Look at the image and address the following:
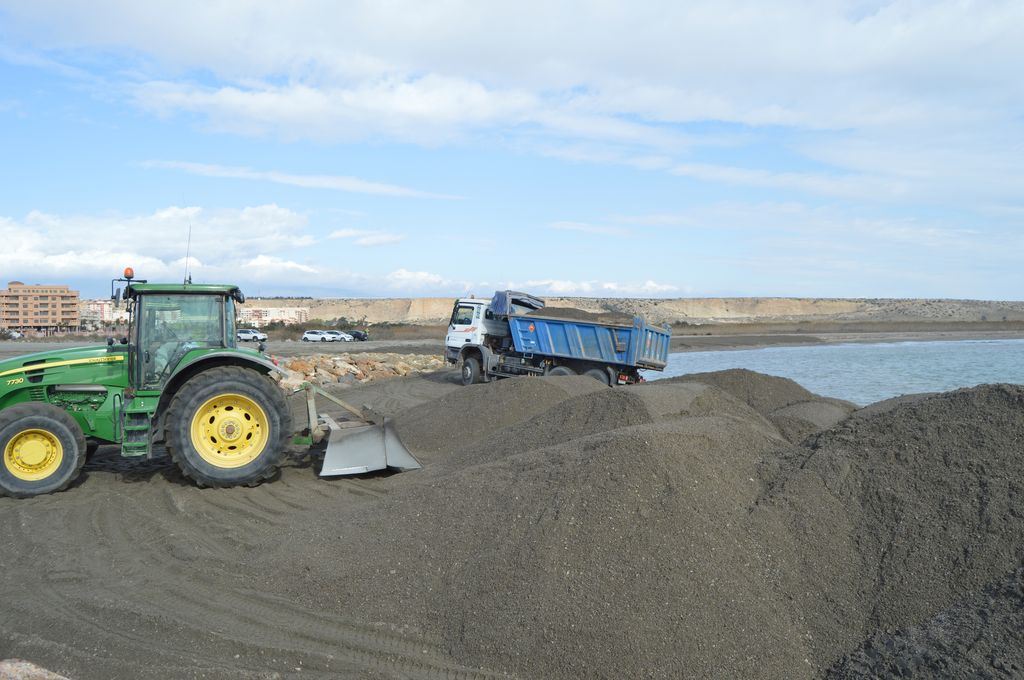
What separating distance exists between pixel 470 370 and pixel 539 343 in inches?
80.0

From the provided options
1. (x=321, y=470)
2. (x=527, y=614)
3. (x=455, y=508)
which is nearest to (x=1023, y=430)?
(x=527, y=614)

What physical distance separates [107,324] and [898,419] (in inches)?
319

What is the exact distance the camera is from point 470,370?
1992 cm

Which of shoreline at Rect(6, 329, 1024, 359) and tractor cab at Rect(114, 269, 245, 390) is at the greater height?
tractor cab at Rect(114, 269, 245, 390)

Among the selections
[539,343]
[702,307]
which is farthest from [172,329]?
[702,307]

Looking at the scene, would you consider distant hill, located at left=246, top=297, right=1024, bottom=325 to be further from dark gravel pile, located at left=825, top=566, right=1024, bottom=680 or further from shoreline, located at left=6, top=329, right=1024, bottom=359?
dark gravel pile, located at left=825, top=566, right=1024, bottom=680

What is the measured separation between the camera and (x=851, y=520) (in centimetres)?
532

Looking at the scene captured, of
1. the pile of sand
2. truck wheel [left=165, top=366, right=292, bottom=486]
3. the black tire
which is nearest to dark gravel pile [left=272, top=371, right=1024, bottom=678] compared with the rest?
the pile of sand

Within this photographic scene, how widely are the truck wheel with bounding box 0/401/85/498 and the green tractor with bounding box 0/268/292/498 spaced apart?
10mm

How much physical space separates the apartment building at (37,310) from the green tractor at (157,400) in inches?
2248

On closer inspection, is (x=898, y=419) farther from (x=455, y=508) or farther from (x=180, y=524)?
(x=180, y=524)

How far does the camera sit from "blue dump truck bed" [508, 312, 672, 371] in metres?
17.9

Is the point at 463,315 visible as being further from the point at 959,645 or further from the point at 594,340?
the point at 959,645

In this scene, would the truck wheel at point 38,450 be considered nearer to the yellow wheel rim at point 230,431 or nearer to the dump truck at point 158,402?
the dump truck at point 158,402
